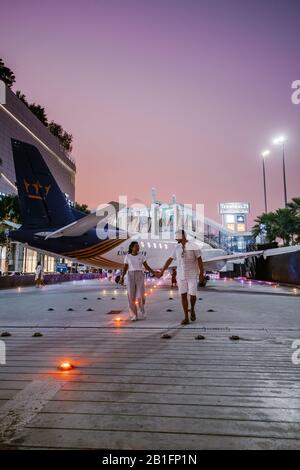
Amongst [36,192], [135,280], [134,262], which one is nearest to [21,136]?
[36,192]

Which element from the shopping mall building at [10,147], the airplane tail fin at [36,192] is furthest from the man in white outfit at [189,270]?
the shopping mall building at [10,147]

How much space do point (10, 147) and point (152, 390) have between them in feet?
200

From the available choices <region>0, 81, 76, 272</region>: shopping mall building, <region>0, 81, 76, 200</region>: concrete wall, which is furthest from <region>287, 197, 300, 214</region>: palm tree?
<region>0, 81, 76, 200</region>: concrete wall

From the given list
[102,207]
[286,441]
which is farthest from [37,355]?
[102,207]

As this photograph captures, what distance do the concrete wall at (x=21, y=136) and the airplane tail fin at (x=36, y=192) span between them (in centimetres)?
3924

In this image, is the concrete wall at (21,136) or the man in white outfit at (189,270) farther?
the concrete wall at (21,136)

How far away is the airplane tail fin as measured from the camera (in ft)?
52.4

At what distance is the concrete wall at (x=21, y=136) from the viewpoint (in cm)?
5351

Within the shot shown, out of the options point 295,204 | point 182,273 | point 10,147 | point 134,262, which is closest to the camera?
point 182,273

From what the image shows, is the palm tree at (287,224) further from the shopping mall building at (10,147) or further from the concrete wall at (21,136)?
the concrete wall at (21,136)

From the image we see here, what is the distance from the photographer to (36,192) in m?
16.7

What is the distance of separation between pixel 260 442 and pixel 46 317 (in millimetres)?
6748

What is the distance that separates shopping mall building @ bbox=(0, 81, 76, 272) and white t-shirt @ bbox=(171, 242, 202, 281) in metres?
37.9

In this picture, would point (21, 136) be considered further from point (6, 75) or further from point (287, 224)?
point (287, 224)
